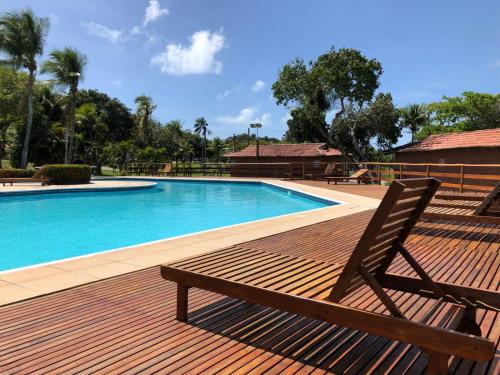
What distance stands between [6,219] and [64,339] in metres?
9.09

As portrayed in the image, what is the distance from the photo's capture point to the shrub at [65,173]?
1758 cm

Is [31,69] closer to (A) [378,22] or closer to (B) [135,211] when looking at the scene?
(B) [135,211]

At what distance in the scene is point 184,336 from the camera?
2.51 metres

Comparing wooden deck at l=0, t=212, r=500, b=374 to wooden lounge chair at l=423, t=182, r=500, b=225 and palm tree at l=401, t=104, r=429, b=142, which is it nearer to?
wooden lounge chair at l=423, t=182, r=500, b=225

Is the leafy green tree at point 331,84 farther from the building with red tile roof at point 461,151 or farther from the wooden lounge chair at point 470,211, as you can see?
the wooden lounge chair at point 470,211

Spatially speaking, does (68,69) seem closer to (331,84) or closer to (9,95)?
(9,95)

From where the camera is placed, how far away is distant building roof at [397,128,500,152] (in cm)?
1817


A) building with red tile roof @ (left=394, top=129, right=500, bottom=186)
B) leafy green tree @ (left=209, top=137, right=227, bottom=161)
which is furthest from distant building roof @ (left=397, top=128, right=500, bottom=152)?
leafy green tree @ (left=209, top=137, right=227, bottom=161)

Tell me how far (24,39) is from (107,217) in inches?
705

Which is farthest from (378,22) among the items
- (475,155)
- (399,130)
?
(399,130)

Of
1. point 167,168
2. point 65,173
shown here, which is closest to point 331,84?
point 167,168

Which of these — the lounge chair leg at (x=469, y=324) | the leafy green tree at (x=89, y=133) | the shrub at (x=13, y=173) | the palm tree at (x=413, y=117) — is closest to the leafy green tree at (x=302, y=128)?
the palm tree at (x=413, y=117)

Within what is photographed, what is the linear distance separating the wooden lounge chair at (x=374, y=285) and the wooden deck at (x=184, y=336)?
0.28 metres

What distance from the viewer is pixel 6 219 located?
392 inches
